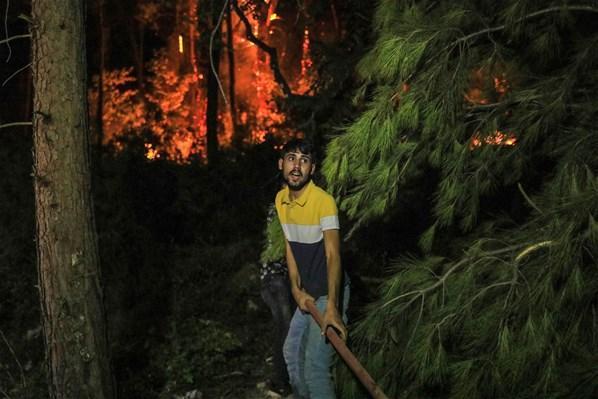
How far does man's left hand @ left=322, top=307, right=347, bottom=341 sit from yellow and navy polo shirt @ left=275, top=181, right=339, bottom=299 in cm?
28

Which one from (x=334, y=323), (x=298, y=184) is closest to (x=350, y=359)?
(x=334, y=323)

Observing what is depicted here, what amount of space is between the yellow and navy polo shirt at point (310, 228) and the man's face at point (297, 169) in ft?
0.17

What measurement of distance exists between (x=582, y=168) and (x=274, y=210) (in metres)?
2.27

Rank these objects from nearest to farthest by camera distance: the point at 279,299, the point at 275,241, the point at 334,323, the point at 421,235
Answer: the point at 334,323 → the point at 421,235 → the point at 275,241 → the point at 279,299

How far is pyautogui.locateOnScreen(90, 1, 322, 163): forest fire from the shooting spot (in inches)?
1077

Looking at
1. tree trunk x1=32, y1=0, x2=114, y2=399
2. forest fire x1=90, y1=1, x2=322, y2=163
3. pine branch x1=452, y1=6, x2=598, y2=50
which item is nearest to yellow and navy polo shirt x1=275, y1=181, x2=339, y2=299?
pine branch x1=452, y1=6, x2=598, y2=50

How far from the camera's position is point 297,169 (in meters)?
4.78

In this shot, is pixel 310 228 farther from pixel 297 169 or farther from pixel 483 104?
pixel 483 104

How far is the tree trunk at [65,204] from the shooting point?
4.99 m

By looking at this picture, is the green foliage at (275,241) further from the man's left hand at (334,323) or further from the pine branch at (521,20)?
the pine branch at (521,20)

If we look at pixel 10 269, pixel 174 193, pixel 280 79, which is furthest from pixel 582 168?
pixel 174 193

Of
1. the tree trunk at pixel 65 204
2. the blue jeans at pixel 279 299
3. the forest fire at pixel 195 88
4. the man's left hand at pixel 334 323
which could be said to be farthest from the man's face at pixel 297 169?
the forest fire at pixel 195 88

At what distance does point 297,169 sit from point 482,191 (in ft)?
4.13

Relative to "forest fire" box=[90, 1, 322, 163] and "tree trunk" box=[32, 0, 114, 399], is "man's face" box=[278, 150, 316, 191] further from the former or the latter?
"forest fire" box=[90, 1, 322, 163]
